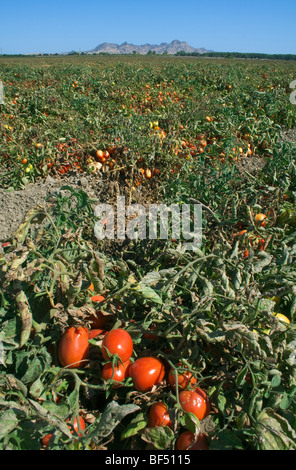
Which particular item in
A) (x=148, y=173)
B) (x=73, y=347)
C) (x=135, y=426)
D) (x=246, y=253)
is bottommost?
(x=135, y=426)

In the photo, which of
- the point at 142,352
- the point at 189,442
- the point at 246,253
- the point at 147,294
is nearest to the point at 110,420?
the point at 189,442

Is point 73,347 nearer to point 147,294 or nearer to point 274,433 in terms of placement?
point 147,294

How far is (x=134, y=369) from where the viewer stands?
1493 millimetres

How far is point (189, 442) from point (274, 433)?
307mm

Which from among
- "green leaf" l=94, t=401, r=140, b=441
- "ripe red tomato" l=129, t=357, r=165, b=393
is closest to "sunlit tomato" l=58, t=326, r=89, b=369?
"ripe red tomato" l=129, t=357, r=165, b=393

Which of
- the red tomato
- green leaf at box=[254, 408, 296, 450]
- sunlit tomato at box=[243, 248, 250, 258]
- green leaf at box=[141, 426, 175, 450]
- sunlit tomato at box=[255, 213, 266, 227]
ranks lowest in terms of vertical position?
green leaf at box=[141, 426, 175, 450]

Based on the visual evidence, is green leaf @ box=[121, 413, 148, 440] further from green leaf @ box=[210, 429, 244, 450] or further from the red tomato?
the red tomato

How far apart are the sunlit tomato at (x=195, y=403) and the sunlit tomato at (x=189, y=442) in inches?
3.1

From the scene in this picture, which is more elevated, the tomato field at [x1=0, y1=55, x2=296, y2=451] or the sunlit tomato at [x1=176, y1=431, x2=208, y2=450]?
the tomato field at [x1=0, y1=55, x2=296, y2=451]

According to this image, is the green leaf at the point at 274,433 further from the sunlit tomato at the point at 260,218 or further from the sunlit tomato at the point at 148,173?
the sunlit tomato at the point at 148,173

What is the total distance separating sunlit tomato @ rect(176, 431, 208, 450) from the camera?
4.35 ft

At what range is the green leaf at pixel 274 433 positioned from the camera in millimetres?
1210
